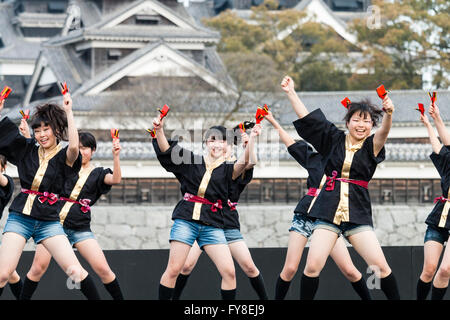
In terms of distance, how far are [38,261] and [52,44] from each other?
34.4 meters

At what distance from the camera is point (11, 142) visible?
27.9 feet

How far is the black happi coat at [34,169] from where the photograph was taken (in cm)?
826

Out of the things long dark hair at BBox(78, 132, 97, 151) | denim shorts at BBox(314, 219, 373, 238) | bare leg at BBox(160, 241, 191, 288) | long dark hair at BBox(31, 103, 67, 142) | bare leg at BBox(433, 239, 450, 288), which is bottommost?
bare leg at BBox(433, 239, 450, 288)

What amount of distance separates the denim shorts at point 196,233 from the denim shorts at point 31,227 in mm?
1011

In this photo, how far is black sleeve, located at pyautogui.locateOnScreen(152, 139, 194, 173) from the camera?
882cm

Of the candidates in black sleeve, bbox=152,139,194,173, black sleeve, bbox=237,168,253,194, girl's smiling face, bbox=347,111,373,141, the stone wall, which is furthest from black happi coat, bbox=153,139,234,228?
the stone wall

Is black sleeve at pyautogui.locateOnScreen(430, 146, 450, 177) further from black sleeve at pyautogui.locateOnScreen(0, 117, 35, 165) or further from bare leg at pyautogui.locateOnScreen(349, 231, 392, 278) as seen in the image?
black sleeve at pyautogui.locateOnScreen(0, 117, 35, 165)

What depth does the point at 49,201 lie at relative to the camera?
8336 mm

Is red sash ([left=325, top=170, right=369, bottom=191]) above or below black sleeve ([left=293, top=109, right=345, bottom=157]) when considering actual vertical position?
below

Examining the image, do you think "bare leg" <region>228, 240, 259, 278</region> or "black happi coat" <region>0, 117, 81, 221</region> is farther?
"bare leg" <region>228, 240, 259, 278</region>

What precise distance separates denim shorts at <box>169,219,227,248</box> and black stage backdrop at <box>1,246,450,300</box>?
219 cm

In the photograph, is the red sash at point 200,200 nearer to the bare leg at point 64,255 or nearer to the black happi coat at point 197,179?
the black happi coat at point 197,179
